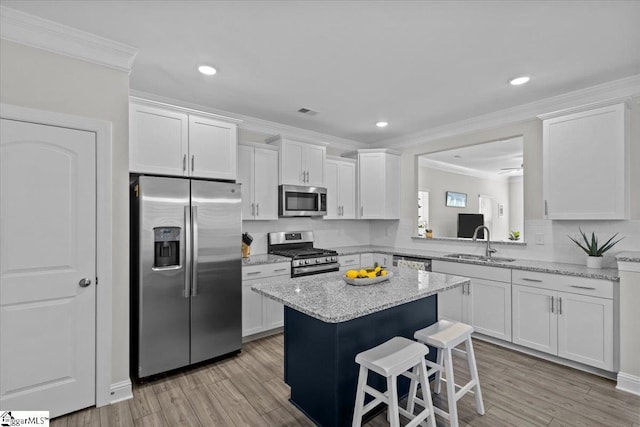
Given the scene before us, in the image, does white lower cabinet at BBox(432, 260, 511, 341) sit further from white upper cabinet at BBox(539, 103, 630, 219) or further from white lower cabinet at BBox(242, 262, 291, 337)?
white lower cabinet at BBox(242, 262, 291, 337)

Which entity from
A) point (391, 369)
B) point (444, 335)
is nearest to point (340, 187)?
point (444, 335)

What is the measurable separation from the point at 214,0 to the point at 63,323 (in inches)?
94.5

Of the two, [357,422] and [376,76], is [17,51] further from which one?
[357,422]

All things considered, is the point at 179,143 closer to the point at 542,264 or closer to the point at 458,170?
the point at 542,264

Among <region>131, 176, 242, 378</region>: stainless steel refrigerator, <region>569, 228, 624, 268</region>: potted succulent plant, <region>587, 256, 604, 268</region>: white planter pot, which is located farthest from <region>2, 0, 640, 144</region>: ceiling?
<region>587, 256, 604, 268</region>: white planter pot

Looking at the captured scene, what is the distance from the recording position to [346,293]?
6.82 ft

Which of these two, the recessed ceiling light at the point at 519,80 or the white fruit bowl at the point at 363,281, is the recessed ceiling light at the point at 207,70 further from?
the recessed ceiling light at the point at 519,80

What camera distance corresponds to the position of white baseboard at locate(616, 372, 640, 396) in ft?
8.13

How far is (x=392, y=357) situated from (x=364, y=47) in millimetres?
2186

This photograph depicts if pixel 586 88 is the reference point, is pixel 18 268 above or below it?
below

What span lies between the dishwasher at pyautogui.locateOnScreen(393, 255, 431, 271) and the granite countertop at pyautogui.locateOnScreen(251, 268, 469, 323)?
149cm

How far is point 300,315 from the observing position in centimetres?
220

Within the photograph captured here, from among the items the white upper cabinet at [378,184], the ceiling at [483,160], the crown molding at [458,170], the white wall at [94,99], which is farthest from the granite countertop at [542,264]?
the crown molding at [458,170]

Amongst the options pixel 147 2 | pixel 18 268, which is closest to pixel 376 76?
pixel 147 2
